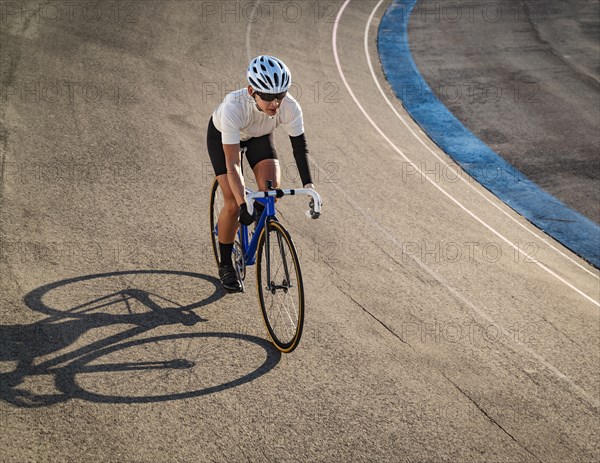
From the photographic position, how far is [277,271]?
19.6 feet

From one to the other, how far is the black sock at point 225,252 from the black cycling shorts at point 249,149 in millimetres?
740

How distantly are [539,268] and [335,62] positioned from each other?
24.7 feet

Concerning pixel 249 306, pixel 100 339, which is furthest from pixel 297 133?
pixel 100 339

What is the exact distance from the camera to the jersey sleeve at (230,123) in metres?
5.80

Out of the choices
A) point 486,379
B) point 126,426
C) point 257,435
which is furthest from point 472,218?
point 126,426

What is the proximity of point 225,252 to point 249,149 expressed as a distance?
1.05m

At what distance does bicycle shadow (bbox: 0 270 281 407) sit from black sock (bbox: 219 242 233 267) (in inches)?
14.7


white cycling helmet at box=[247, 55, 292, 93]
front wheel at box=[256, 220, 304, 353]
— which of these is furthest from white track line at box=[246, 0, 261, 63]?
front wheel at box=[256, 220, 304, 353]

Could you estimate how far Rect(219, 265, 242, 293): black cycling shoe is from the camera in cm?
659

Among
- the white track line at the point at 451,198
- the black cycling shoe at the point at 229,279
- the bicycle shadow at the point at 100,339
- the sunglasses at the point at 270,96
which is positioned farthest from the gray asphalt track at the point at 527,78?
the bicycle shadow at the point at 100,339

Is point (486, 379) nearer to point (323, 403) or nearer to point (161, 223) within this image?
point (323, 403)

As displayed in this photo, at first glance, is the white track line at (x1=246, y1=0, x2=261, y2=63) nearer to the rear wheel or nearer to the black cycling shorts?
the rear wheel

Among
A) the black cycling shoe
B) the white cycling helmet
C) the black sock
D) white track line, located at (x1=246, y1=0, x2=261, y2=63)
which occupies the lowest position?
the black cycling shoe

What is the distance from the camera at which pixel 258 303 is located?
22.0ft
